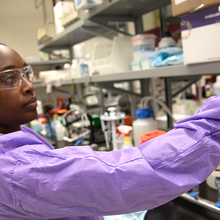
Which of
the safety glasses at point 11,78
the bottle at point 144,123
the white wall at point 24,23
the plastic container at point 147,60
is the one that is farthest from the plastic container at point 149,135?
the white wall at point 24,23

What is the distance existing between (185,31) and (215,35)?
13 centimetres

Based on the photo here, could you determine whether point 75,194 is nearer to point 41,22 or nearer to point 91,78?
point 91,78

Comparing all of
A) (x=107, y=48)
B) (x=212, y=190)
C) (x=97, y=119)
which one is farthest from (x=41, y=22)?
(x=212, y=190)

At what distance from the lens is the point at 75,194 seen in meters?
0.54

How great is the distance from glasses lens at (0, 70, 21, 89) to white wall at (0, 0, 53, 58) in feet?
6.03

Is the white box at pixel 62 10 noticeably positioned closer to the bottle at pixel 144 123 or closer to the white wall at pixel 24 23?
the white wall at pixel 24 23

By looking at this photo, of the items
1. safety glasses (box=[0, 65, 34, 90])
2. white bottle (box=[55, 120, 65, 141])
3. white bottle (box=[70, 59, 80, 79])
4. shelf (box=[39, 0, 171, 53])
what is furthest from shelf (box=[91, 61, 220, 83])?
white bottle (box=[55, 120, 65, 141])

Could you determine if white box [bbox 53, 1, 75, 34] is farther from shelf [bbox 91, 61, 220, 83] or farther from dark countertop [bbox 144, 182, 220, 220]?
dark countertop [bbox 144, 182, 220, 220]

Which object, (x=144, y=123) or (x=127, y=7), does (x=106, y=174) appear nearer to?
(x=144, y=123)

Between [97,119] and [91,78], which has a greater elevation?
[91,78]

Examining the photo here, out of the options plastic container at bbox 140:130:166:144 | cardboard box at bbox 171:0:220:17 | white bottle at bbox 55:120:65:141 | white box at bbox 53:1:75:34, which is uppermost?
white box at bbox 53:1:75:34

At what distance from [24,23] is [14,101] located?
2.84 metres

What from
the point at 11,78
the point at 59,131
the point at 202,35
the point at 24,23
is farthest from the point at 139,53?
the point at 24,23

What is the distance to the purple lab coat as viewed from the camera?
536mm
